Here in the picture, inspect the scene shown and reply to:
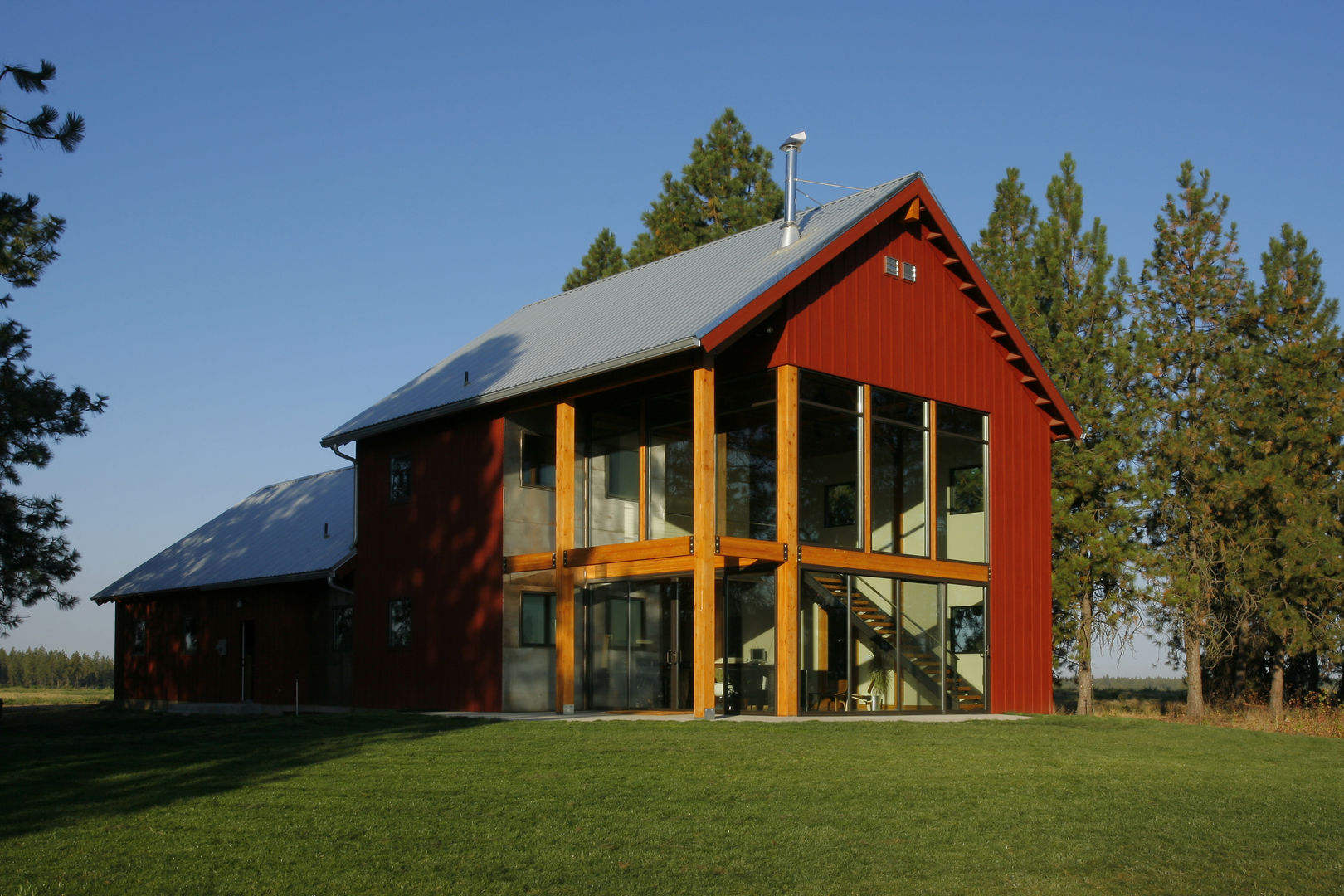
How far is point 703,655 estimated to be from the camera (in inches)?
667

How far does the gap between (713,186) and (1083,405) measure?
15.3m

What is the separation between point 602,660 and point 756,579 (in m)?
3.52

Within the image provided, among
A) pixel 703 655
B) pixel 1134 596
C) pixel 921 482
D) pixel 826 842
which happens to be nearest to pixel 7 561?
pixel 703 655

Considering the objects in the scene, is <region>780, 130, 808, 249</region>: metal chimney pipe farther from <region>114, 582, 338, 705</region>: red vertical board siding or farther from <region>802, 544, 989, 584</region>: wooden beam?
<region>114, 582, 338, 705</region>: red vertical board siding

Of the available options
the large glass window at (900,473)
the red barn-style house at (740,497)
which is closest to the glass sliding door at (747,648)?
the red barn-style house at (740,497)

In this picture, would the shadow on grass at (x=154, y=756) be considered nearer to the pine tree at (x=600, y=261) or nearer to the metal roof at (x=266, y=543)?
the metal roof at (x=266, y=543)

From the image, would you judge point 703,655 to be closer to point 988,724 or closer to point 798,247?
point 988,724

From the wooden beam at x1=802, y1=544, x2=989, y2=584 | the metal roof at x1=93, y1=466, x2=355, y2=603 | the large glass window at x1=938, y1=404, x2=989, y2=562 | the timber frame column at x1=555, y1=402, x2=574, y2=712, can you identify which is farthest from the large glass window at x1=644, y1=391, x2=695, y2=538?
the metal roof at x1=93, y1=466, x2=355, y2=603

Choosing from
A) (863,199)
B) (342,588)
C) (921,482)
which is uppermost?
(863,199)

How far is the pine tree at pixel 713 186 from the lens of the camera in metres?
40.1

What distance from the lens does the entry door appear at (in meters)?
20.1

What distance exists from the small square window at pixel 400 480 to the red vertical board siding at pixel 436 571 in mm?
145

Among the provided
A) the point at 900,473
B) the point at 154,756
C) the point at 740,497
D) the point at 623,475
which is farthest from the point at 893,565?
the point at 154,756

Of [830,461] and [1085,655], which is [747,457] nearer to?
[830,461]
